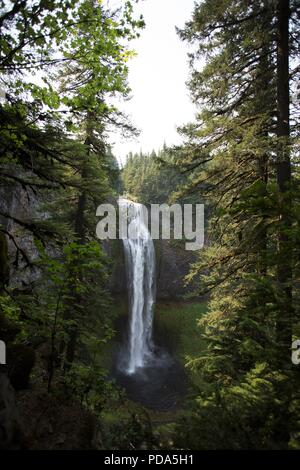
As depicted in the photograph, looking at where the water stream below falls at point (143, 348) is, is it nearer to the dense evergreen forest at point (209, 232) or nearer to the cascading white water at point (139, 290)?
the cascading white water at point (139, 290)

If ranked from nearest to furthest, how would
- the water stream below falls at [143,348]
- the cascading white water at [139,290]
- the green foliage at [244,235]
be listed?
the green foliage at [244,235], the water stream below falls at [143,348], the cascading white water at [139,290]

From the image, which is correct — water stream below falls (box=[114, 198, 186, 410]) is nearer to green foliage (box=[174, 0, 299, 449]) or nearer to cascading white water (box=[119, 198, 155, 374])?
cascading white water (box=[119, 198, 155, 374])

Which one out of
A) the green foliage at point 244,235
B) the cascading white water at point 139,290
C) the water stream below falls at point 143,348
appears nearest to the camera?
the green foliage at point 244,235

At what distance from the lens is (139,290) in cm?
2802

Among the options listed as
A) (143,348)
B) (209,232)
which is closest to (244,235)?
(209,232)

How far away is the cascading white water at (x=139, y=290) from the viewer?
25641 millimetres

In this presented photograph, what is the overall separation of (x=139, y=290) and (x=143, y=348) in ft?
16.5

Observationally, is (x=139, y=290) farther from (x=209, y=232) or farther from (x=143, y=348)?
(x=209, y=232)

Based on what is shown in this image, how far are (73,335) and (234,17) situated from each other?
1017 cm

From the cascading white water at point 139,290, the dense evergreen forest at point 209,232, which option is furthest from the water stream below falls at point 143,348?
the dense evergreen forest at point 209,232

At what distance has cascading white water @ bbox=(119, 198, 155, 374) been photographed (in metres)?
25.6

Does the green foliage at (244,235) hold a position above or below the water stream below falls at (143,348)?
above

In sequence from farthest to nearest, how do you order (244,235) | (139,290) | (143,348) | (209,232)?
(139,290) < (143,348) < (209,232) < (244,235)

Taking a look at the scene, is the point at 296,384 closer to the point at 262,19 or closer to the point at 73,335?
the point at 262,19
